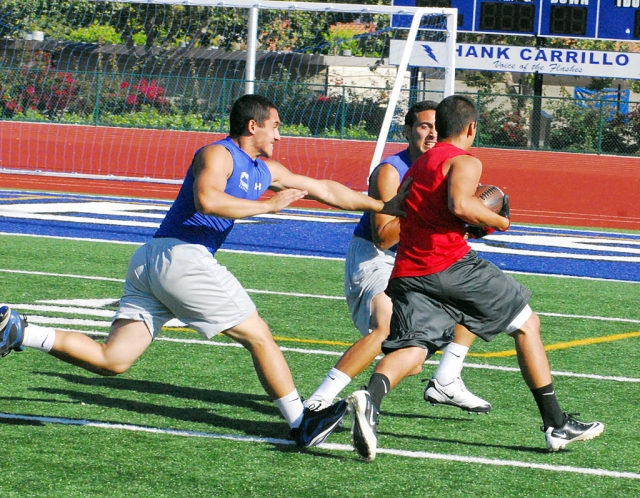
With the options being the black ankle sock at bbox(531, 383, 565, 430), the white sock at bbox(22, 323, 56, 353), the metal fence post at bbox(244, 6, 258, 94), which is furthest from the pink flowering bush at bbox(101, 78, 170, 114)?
the black ankle sock at bbox(531, 383, 565, 430)

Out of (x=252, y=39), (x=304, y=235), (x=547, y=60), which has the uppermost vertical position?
(x=252, y=39)

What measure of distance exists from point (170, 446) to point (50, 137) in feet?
67.6

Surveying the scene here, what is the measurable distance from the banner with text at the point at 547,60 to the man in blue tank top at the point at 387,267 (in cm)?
2315

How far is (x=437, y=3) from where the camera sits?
25.9 meters

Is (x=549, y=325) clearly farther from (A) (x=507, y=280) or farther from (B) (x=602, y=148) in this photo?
(B) (x=602, y=148)

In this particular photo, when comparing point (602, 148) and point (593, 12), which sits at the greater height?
point (593, 12)

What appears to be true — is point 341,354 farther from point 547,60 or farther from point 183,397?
point 547,60

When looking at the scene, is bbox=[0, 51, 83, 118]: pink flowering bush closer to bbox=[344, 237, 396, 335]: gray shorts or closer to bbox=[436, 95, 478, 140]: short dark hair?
bbox=[344, 237, 396, 335]: gray shorts

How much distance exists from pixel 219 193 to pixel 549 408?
6.09 ft

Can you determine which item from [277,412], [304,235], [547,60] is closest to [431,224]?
[277,412]

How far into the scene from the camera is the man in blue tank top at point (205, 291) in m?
5.14

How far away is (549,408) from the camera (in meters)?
5.22

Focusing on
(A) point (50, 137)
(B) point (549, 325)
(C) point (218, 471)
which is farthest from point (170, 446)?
(A) point (50, 137)

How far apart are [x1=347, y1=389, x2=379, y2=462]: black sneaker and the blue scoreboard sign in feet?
73.2
